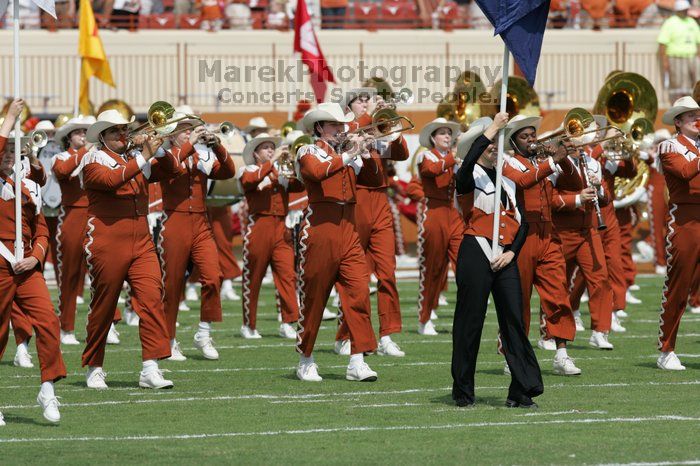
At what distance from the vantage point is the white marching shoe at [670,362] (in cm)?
1188

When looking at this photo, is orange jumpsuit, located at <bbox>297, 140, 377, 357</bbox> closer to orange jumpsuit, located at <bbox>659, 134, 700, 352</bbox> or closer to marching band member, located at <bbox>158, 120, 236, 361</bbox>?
marching band member, located at <bbox>158, 120, 236, 361</bbox>

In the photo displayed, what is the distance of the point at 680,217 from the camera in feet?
38.9

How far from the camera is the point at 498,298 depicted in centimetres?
992

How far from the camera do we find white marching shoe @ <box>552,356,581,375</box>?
1169 cm

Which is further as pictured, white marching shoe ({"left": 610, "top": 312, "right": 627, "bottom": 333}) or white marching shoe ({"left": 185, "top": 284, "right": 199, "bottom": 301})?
white marching shoe ({"left": 185, "top": 284, "right": 199, "bottom": 301})

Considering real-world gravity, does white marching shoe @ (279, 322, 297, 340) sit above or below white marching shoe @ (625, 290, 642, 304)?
above

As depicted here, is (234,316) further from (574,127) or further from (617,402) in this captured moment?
(617,402)

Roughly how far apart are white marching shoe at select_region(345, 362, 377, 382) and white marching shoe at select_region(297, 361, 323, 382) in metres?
0.26

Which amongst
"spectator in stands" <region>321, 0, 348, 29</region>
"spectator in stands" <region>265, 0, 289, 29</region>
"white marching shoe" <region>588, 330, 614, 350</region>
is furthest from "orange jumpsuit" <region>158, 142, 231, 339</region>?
"spectator in stands" <region>321, 0, 348, 29</region>

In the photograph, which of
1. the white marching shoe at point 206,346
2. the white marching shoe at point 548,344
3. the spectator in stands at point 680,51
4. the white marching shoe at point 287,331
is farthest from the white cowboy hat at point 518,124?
the spectator in stands at point 680,51

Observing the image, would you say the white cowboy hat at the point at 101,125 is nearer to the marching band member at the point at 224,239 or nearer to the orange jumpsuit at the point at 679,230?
the orange jumpsuit at the point at 679,230

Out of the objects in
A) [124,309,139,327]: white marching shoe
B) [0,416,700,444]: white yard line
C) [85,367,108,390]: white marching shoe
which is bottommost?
[124,309,139,327]: white marching shoe

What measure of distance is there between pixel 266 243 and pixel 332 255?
3463mm

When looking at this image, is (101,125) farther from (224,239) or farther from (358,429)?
(224,239)
